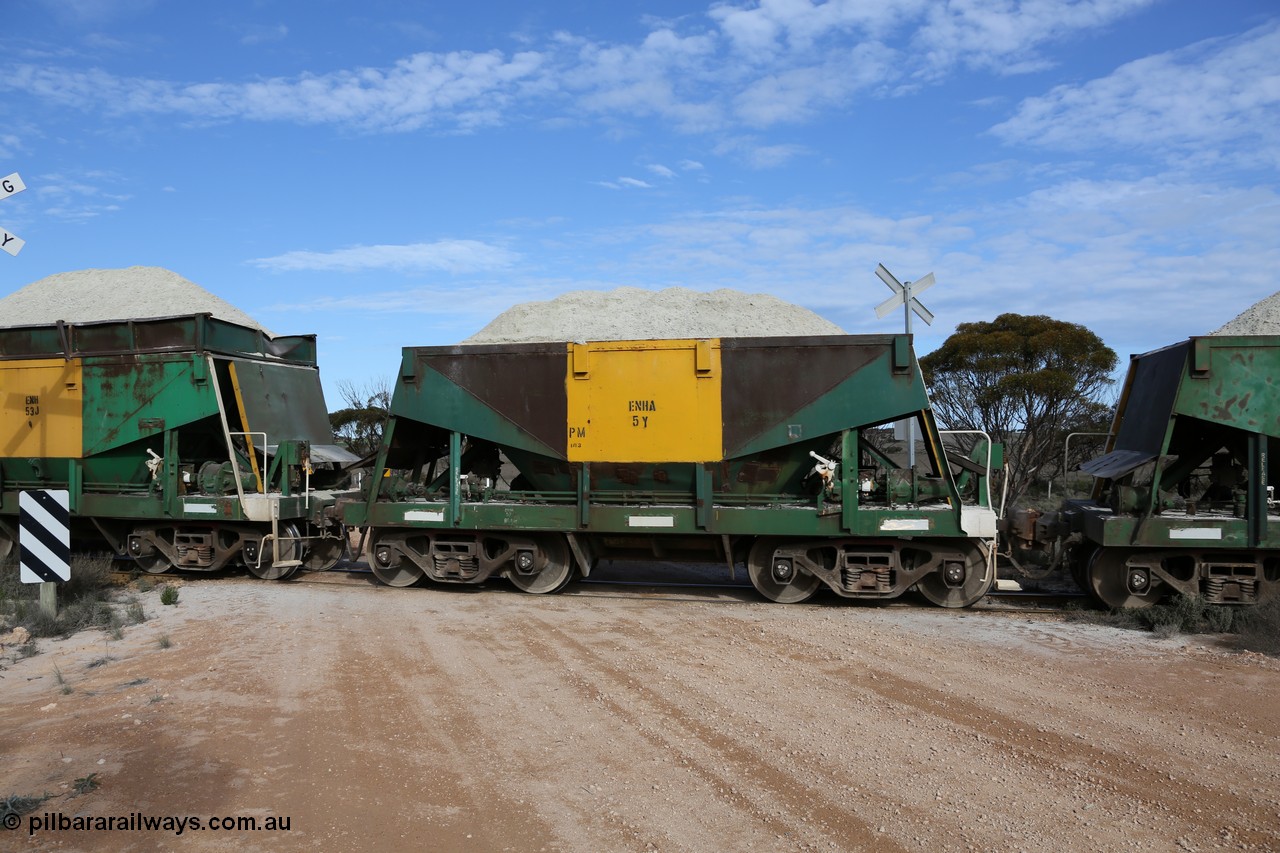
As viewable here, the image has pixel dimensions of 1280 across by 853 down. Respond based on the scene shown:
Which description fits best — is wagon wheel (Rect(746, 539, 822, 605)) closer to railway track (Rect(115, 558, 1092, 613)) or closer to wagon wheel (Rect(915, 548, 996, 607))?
railway track (Rect(115, 558, 1092, 613))

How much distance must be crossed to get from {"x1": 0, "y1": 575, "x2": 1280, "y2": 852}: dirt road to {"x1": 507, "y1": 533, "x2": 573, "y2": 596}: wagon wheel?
1.92m

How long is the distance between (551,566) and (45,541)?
533 cm

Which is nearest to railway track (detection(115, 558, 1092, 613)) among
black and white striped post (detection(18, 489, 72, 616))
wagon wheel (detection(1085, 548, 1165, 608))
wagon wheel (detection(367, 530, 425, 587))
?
wagon wheel (detection(1085, 548, 1165, 608))

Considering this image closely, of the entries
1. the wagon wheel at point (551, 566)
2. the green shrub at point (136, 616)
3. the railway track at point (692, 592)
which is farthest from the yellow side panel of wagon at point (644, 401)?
the green shrub at point (136, 616)

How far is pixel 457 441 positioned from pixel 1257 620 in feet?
29.0

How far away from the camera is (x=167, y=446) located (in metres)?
12.0

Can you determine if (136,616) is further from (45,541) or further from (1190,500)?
(1190,500)

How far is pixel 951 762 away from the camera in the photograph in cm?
503

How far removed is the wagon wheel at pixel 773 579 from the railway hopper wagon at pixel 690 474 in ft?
0.06

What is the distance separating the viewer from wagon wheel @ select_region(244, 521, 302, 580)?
1195cm

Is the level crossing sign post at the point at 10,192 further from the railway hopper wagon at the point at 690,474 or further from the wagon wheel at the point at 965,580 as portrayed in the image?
the wagon wheel at the point at 965,580

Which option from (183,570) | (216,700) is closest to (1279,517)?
(216,700)

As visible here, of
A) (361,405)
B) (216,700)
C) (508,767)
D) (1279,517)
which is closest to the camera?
(508,767)

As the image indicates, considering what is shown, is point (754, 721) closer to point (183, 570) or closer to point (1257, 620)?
point (1257, 620)
